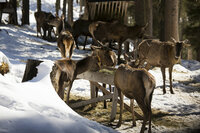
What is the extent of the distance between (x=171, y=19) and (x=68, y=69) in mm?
12165

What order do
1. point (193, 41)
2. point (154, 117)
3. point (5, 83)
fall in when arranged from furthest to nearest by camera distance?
point (193, 41)
point (154, 117)
point (5, 83)

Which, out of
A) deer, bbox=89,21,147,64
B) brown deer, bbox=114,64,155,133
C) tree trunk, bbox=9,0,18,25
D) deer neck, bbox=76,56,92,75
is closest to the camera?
brown deer, bbox=114,64,155,133

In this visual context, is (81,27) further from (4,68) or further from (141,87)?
(141,87)

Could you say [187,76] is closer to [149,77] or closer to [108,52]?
[108,52]

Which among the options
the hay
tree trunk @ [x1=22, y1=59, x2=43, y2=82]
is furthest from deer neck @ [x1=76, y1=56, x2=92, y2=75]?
the hay

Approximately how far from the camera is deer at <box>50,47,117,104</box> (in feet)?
22.2

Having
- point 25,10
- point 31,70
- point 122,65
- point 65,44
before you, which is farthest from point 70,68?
point 25,10

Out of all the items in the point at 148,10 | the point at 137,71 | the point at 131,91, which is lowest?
the point at 131,91

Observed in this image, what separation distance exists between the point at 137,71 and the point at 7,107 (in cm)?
307

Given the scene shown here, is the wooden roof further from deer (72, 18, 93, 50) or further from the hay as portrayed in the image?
the hay

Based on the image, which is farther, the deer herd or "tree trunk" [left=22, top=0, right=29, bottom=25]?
"tree trunk" [left=22, top=0, right=29, bottom=25]

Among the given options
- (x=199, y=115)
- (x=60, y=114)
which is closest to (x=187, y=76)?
(x=199, y=115)

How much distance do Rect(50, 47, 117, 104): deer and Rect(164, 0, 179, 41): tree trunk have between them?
10.7m

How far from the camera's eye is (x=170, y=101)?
981 cm
